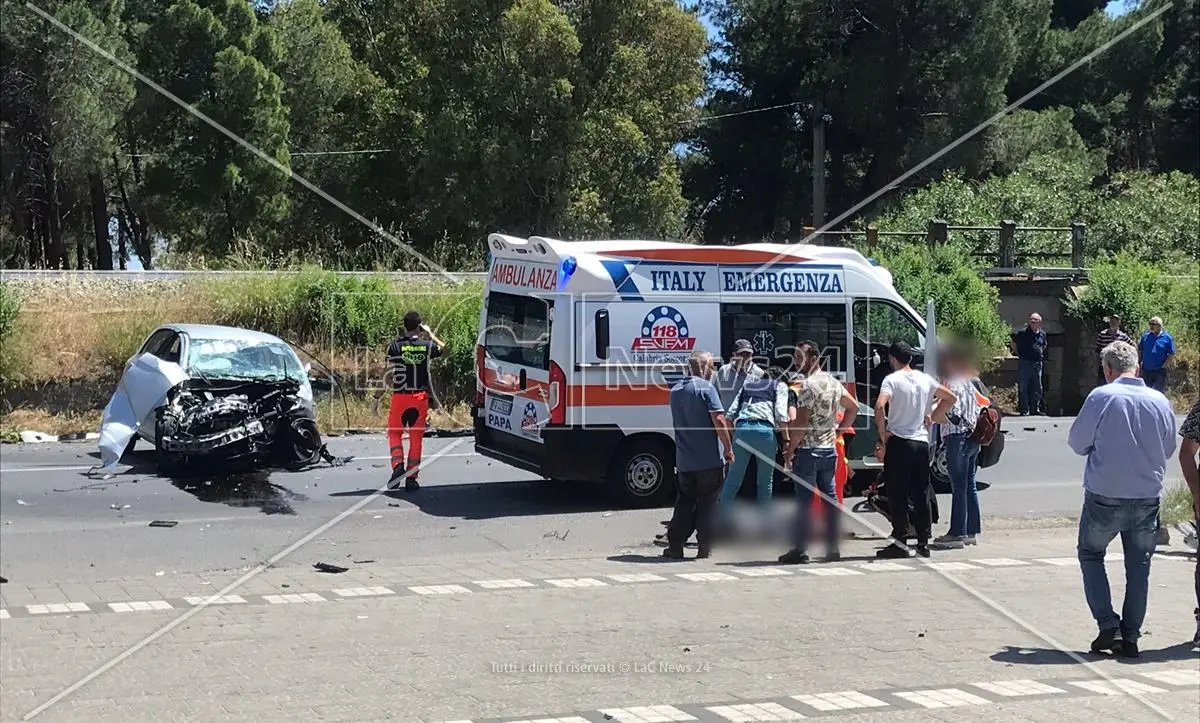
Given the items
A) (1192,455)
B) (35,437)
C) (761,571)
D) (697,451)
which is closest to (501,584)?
(697,451)

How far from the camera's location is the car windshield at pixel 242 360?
1463cm

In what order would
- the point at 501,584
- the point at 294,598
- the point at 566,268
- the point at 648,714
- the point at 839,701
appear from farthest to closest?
the point at 566,268 < the point at 501,584 < the point at 294,598 < the point at 839,701 < the point at 648,714

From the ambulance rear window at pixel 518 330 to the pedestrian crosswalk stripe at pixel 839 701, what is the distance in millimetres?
5948

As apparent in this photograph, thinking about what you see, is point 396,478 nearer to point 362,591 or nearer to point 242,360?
point 242,360

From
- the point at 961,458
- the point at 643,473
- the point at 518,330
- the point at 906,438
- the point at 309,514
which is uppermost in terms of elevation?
the point at 518,330

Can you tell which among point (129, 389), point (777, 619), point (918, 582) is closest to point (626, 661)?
point (777, 619)

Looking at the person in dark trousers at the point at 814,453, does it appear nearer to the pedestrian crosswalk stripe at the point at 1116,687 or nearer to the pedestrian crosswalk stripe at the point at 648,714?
the pedestrian crosswalk stripe at the point at 1116,687

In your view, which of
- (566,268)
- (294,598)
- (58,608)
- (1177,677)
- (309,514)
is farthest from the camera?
(309,514)

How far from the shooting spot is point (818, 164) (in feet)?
118

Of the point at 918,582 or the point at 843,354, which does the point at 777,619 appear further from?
the point at 843,354

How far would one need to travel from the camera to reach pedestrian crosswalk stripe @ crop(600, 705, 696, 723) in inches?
241

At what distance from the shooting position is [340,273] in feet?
72.7

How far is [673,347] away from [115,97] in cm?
2409

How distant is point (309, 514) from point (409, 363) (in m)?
1.88
